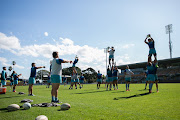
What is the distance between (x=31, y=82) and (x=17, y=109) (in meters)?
5.28

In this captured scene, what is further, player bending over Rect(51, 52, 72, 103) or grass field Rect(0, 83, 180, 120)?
player bending over Rect(51, 52, 72, 103)

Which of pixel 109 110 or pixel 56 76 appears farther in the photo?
pixel 56 76

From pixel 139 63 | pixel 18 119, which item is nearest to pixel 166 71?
pixel 139 63

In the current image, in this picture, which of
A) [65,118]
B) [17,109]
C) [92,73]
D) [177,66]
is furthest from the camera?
[92,73]

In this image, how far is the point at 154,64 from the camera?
10211 mm

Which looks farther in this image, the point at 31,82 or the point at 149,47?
the point at 149,47

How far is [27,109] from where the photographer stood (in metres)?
4.81

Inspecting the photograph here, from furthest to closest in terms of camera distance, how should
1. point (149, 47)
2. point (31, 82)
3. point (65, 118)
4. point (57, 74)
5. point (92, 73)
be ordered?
point (92, 73) → point (149, 47) → point (31, 82) → point (57, 74) → point (65, 118)

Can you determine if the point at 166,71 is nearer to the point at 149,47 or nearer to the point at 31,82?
the point at 149,47

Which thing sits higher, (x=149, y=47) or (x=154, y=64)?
(x=149, y=47)

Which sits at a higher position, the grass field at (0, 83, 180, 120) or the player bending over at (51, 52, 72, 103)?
the player bending over at (51, 52, 72, 103)

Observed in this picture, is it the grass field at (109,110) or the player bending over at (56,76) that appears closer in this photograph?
the grass field at (109,110)

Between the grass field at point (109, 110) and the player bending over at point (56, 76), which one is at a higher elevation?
the player bending over at point (56, 76)

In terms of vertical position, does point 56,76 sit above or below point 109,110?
above
